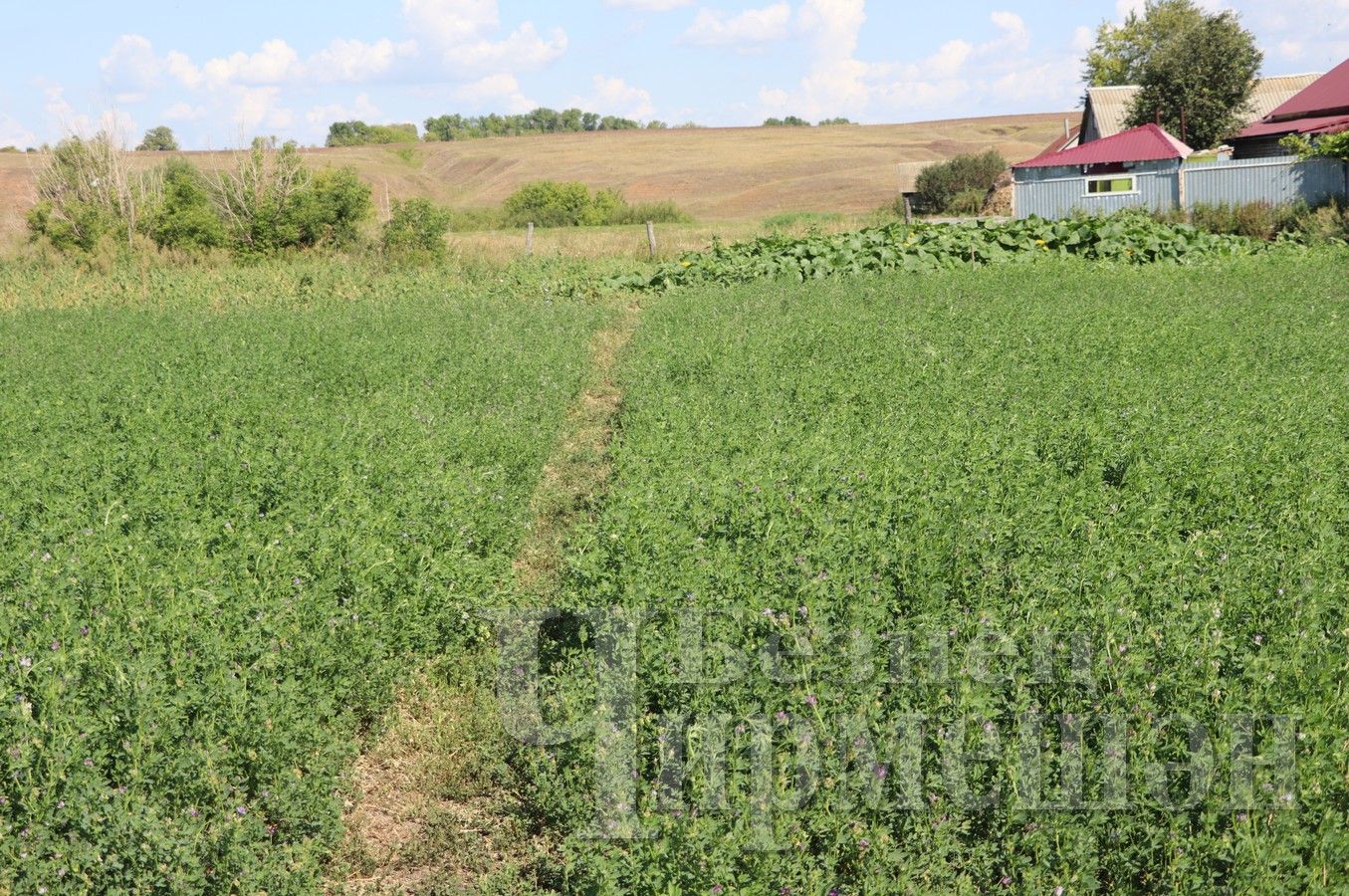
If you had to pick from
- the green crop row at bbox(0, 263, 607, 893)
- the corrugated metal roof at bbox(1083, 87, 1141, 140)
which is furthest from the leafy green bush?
the green crop row at bbox(0, 263, 607, 893)

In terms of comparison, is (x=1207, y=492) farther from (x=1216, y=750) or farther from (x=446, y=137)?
(x=446, y=137)

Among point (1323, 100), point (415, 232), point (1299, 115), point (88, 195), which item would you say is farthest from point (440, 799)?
point (1323, 100)

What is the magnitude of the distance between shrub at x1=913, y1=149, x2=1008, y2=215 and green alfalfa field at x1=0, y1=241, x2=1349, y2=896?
113 ft

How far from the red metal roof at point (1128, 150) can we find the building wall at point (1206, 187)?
0.34m

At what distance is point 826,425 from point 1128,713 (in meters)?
3.82

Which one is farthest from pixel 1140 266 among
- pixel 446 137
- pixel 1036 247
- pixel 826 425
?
pixel 446 137

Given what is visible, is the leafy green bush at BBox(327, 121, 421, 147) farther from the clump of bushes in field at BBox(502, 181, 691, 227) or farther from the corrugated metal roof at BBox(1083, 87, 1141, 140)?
the corrugated metal roof at BBox(1083, 87, 1141, 140)

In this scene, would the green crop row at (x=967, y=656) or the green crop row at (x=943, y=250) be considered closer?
the green crop row at (x=967, y=656)

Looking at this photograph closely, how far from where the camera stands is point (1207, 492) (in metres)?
6.49

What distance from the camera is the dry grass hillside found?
58406mm

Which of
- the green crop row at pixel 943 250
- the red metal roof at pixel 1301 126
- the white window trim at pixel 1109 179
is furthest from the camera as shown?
the red metal roof at pixel 1301 126

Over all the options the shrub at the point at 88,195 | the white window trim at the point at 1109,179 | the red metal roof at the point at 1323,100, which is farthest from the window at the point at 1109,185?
the shrub at the point at 88,195

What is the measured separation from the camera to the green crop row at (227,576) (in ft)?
13.3

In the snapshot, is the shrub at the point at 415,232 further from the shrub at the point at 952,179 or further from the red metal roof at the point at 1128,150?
the shrub at the point at 952,179
